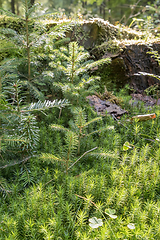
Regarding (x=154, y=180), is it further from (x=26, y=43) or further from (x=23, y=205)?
(x=26, y=43)

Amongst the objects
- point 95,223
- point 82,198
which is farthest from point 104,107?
point 95,223

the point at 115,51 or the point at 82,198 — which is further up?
the point at 115,51

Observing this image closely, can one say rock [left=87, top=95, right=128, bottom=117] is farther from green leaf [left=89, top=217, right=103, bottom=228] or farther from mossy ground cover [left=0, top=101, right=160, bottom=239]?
green leaf [left=89, top=217, right=103, bottom=228]

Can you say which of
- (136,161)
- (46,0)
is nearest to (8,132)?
(136,161)

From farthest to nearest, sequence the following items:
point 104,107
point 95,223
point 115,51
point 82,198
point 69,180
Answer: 1. point 115,51
2. point 104,107
3. point 69,180
4. point 82,198
5. point 95,223

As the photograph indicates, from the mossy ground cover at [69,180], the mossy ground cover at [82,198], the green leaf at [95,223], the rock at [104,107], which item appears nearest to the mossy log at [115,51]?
the rock at [104,107]

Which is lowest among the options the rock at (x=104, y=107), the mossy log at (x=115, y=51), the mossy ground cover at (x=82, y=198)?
the mossy ground cover at (x=82, y=198)

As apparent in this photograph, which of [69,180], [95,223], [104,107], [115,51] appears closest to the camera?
[95,223]

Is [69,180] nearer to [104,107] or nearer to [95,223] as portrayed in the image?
[95,223]

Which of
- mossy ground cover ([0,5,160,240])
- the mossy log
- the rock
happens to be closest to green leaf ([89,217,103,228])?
mossy ground cover ([0,5,160,240])

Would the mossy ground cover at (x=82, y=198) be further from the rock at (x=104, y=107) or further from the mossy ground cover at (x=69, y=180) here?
the rock at (x=104, y=107)

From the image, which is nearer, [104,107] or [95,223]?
[95,223]

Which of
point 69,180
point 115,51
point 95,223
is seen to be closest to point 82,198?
point 69,180

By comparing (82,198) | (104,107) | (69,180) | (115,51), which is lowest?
(82,198)
